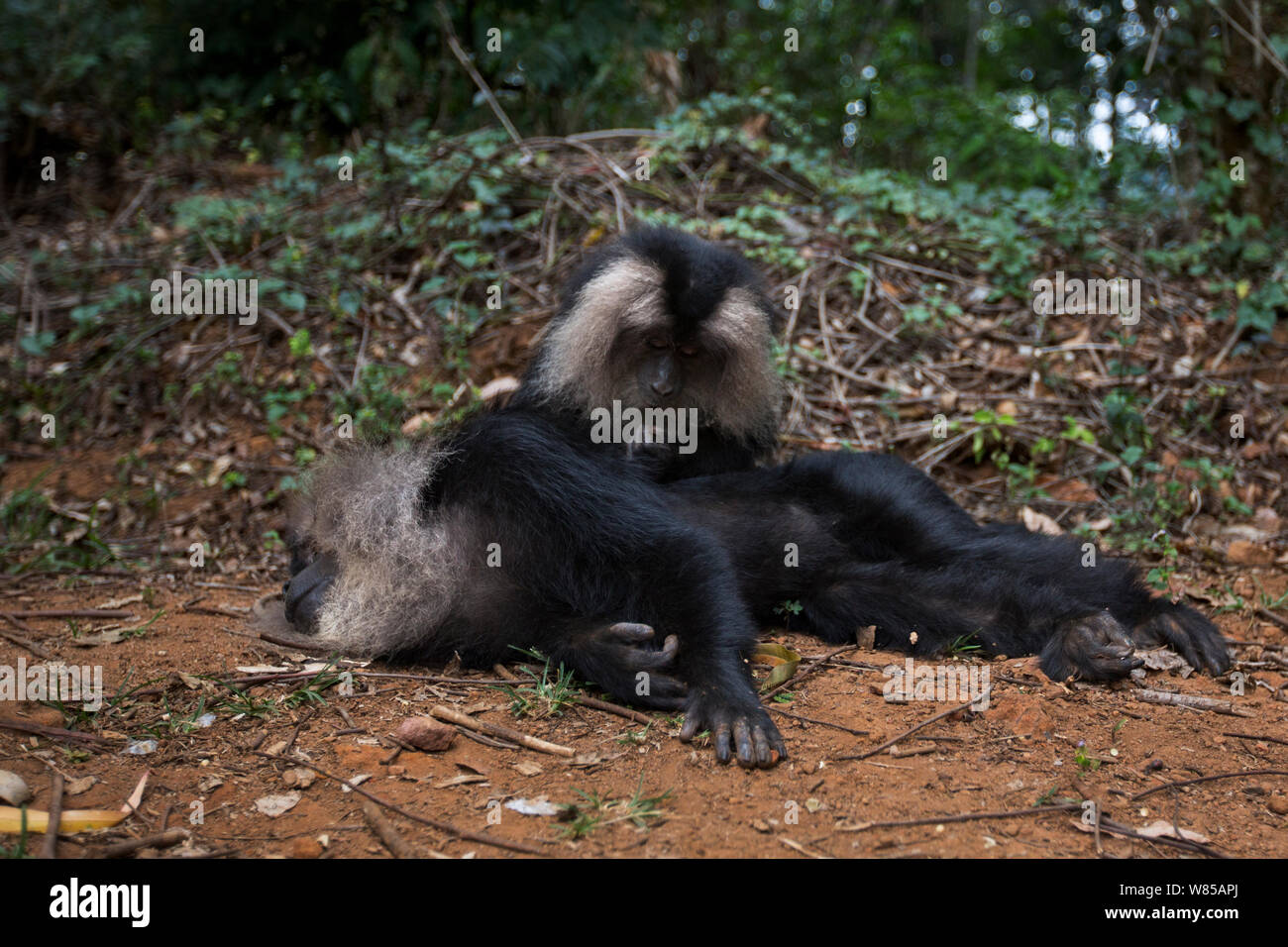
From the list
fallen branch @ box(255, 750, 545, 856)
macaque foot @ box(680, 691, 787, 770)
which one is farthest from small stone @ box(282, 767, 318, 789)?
macaque foot @ box(680, 691, 787, 770)

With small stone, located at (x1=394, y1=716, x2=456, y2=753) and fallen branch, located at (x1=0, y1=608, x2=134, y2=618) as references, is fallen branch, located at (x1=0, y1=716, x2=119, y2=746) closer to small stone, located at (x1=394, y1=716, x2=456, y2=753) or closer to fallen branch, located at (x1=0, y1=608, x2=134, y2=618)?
small stone, located at (x1=394, y1=716, x2=456, y2=753)

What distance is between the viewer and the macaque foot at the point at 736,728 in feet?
10.1

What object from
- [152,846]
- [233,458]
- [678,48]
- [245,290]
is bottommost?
[152,846]

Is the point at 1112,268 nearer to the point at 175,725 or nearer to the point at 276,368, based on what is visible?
the point at 276,368

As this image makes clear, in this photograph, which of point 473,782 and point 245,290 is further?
point 245,290

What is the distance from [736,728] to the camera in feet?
10.4

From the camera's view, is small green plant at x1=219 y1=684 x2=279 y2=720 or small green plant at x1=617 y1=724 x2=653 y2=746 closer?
small green plant at x1=617 y1=724 x2=653 y2=746

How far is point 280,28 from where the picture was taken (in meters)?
8.39

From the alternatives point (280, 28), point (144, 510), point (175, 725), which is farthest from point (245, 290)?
point (175, 725)

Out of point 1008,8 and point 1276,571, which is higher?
point 1008,8

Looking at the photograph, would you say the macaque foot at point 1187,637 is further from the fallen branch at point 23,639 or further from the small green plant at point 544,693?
the fallen branch at point 23,639

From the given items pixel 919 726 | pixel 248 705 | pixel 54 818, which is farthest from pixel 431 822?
pixel 919 726

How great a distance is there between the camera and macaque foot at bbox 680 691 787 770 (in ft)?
10.1

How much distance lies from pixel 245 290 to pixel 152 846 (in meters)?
5.33
